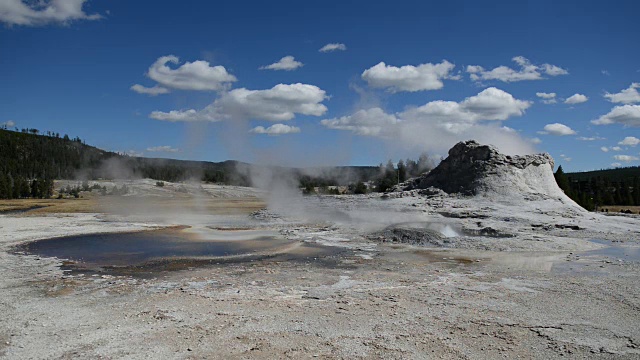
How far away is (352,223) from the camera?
23203 millimetres

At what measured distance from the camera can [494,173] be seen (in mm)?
27703

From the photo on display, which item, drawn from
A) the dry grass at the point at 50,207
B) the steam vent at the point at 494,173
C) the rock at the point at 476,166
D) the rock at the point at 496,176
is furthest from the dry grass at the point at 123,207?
the steam vent at the point at 494,173

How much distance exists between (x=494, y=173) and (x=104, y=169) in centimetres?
6910

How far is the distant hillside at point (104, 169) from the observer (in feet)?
190

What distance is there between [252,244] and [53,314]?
927 centimetres

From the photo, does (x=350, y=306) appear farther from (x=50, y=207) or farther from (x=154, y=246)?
(x=50, y=207)

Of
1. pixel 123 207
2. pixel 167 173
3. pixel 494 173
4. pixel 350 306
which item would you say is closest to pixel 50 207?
pixel 123 207

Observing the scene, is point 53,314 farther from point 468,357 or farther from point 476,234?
point 476,234

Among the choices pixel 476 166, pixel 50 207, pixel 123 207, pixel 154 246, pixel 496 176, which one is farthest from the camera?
pixel 123 207

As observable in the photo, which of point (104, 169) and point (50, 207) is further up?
point (104, 169)

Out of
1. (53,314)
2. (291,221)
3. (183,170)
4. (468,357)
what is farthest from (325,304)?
(183,170)

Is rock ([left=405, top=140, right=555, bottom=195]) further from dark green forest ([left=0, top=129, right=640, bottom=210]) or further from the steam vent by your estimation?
dark green forest ([left=0, top=129, right=640, bottom=210])

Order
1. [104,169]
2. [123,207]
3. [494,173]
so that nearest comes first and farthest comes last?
[494,173] → [123,207] → [104,169]

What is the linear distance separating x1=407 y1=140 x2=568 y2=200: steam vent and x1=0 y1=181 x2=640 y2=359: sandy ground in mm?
10745
